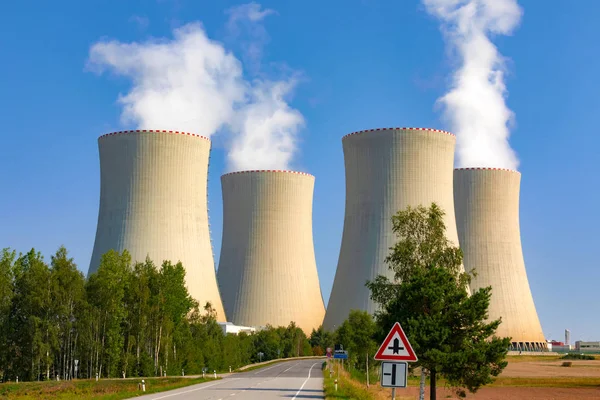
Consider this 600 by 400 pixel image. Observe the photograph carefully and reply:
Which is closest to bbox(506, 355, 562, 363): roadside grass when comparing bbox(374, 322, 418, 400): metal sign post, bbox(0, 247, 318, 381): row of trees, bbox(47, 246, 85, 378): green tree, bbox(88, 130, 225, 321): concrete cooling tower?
bbox(0, 247, 318, 381): row of trees

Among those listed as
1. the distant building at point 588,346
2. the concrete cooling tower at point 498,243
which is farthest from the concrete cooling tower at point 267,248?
the distant building at point 588,346

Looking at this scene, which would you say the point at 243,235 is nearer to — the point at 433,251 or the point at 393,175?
the point at 393,175

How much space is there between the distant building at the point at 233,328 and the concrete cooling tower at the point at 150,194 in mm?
9651

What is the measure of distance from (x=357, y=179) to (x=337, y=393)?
22540 millimetres

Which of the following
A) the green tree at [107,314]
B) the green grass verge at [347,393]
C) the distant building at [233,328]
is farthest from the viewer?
the distant building at [233,328]

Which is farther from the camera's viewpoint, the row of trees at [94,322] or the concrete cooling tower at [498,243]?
the concrete cooling tower at [498,243]

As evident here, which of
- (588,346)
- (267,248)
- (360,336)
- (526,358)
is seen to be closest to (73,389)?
(360,336)

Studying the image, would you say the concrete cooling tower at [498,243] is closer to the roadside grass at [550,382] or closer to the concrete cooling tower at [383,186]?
the concrete cooling tower at [383,186]

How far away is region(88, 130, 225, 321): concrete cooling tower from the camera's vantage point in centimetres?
3653

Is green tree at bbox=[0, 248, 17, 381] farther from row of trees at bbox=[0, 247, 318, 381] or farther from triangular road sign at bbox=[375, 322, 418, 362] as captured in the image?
triangular road sign at bbox=[375, 322, 418, 362]

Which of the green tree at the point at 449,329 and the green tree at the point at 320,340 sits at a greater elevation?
the green tree at the point at 449,329

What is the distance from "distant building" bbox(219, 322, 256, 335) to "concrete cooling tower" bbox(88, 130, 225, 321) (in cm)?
965

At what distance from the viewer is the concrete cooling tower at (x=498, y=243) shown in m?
50.2

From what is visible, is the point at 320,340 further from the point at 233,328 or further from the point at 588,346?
the point at 588,346
